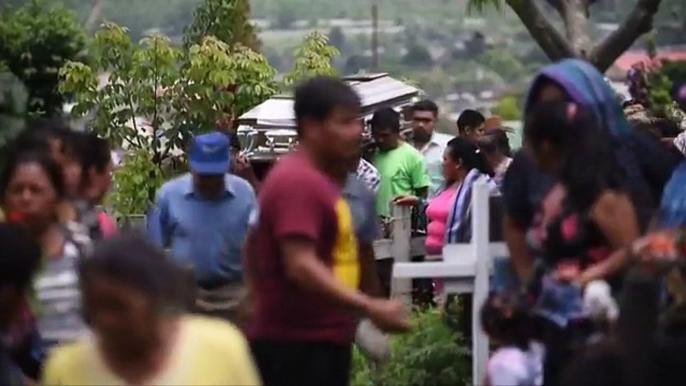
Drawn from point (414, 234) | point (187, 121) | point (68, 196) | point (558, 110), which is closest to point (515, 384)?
point (558, 110)

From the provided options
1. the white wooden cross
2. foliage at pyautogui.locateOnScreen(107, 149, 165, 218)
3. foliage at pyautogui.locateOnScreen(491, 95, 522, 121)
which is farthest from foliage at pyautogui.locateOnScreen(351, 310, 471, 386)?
foliage at pyautogui.locateOnScreen(491, 95, 522, 121)

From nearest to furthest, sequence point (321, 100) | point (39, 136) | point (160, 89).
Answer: point (321, 100)
point (39, 136)
point (160, 89)

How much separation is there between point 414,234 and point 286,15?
2103cm

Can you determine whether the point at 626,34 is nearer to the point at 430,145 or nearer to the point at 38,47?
the point at 430,145

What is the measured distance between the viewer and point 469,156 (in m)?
11.4

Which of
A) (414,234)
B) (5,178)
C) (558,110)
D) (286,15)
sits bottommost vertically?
(286,15)

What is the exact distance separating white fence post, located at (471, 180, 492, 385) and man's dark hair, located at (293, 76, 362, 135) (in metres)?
1.74

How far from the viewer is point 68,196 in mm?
7203

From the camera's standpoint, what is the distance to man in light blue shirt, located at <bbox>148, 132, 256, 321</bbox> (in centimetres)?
915

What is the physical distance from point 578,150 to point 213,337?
1502 mm

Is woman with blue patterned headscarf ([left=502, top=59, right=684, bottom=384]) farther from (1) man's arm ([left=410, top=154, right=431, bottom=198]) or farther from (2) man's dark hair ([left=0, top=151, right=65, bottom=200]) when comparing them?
(1) man's arm ([left=410, top=154, right=431, bottom=198])

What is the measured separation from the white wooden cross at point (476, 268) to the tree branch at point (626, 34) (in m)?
6.99

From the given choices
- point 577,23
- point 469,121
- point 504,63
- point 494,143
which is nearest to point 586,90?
point 494,143

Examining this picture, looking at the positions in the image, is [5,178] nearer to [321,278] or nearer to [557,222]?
[321,278]
